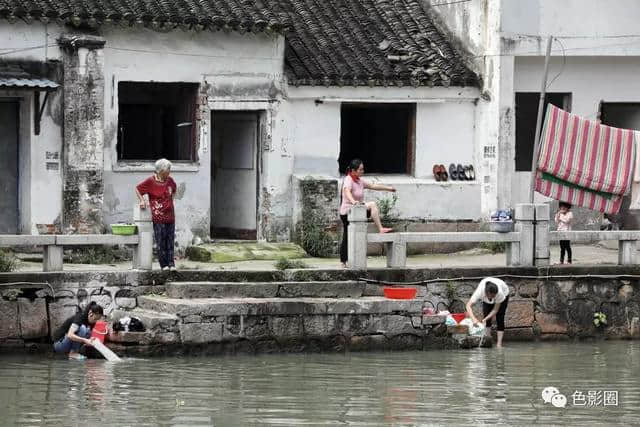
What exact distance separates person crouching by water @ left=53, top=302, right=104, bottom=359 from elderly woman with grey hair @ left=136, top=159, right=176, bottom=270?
4.88 feet

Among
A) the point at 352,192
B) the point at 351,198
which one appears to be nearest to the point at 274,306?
the point at 351,198

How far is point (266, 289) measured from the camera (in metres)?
20.9

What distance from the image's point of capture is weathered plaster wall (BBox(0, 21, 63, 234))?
23.6 meters

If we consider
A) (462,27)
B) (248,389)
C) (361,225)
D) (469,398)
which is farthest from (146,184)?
(462,27)

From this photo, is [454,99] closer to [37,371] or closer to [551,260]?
[551,260]

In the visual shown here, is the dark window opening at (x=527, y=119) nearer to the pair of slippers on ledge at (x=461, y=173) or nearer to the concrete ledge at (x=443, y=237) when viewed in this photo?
the pair of slippers on ledge at (x=461, y=173)

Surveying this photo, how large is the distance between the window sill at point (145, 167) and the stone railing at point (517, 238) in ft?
12.6

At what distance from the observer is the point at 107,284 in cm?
2080

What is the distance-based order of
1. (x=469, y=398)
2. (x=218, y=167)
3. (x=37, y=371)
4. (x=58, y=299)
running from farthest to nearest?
(x=218, y=167) → (x=58, y=299) → (x=37, y=371) → (x=469, y=398)

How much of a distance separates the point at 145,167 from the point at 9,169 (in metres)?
2.03

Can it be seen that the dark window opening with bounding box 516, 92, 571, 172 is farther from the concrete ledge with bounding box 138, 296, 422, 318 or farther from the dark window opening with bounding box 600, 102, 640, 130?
the concrete ledge with bounding box 138, 296, 422, 318

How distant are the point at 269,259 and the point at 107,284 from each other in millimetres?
3833

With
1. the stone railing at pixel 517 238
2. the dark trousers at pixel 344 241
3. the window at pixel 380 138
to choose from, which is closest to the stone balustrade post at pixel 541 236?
the stone railing at pixel 517 238

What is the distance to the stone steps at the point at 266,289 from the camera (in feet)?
67.5
